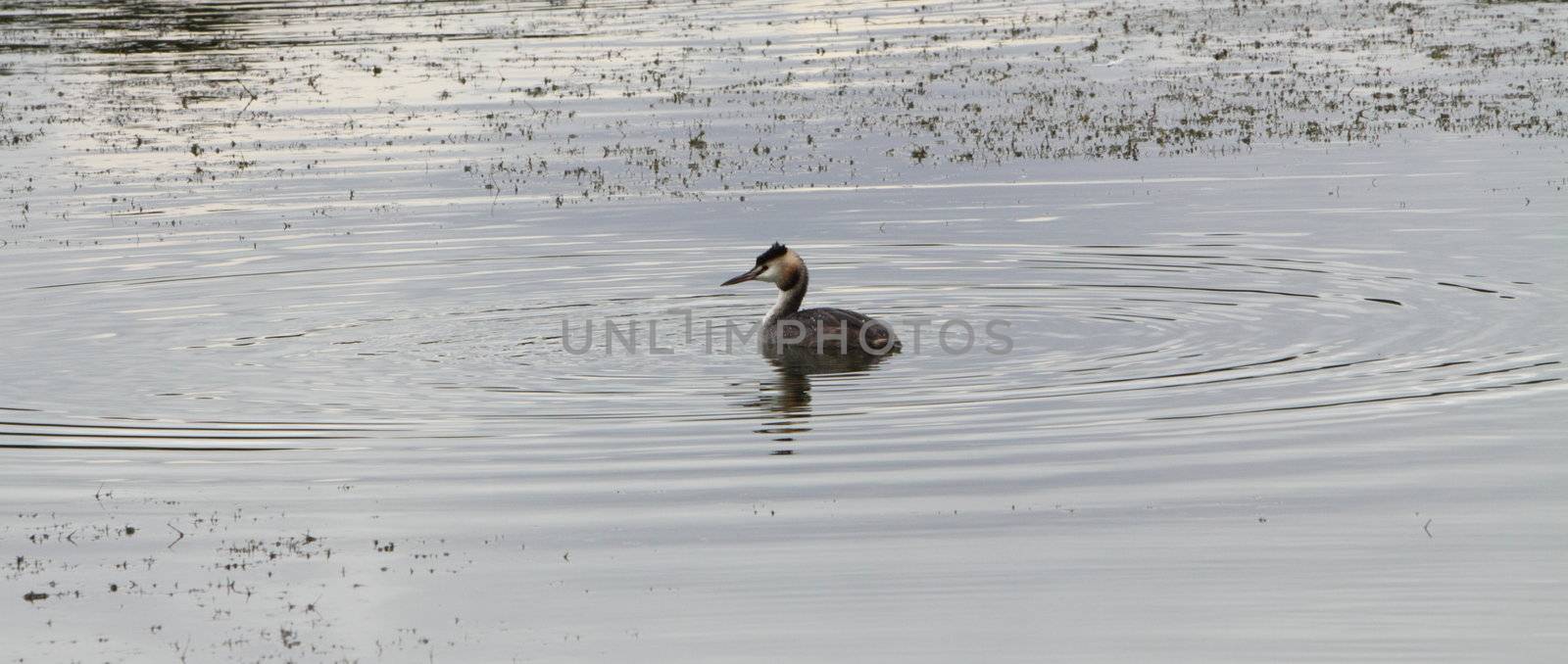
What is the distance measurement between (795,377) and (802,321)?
35.8 inches

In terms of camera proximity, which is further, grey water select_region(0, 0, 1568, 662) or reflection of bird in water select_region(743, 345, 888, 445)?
reflection of bird in water select_region(743, 345, 888, 445)

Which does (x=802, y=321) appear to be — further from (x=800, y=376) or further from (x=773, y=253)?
(x=773, y=253)

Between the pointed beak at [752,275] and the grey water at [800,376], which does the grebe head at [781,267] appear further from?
the grey water at [800,376]

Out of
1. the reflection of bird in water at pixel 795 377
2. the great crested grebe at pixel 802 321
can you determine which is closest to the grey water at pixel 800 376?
the reflection of bird in water at pixel 795 377

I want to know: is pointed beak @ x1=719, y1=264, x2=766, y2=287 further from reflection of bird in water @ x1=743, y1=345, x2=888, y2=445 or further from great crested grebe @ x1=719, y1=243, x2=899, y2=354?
reflection of bird in water @ x1=743, y1=345, x2=888, y2=445

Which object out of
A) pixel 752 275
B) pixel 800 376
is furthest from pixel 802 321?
pixel 752 275

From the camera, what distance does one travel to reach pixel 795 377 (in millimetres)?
15758

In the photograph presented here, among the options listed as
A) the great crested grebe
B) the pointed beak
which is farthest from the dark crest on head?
the pointed beak

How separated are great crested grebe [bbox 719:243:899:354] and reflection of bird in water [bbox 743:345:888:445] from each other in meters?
0.08

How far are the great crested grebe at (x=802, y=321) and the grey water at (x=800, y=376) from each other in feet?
1.19

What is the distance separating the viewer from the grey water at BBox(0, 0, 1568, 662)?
→ 30.5 feet

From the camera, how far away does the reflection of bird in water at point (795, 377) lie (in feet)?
44.3

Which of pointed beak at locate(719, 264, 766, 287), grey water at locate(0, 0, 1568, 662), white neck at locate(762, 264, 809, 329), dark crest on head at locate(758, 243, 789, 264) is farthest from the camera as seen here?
pointed beak at locate(719, 264, 766, 287)

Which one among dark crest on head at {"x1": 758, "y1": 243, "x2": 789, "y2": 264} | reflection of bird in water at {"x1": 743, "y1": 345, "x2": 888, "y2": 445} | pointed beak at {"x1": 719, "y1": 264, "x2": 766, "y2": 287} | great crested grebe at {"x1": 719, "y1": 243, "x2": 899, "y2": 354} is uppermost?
dark crest on head at {"x1": 758, "y1": 243, "x2": 789, "y2": 264}
